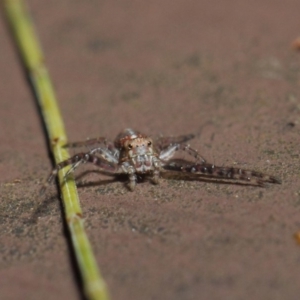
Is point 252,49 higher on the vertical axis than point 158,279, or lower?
higher

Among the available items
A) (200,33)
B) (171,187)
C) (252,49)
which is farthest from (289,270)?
(200,33)

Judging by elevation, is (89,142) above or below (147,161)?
above

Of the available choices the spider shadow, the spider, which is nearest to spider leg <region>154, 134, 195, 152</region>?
the spider

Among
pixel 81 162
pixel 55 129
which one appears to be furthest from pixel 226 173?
pixel 55 129

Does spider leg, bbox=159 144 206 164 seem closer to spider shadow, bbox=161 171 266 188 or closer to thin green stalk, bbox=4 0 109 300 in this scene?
A: spider shadow, bbox=161 171 266 188

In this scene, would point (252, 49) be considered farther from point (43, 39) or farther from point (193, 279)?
point (193, 279)

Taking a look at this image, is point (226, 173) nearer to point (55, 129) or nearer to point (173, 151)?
point (173, 151)
